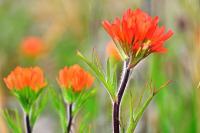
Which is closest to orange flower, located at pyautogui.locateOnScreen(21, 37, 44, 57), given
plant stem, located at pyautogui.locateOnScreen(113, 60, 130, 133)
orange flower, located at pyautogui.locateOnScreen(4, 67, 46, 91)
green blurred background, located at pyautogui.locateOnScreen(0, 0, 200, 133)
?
green blurred background, located at pyautogui.locateOnScreen(0, 0, 200, 133)

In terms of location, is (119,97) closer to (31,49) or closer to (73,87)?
(73,87)

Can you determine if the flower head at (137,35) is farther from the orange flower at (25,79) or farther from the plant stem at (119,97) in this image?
the orange flower at (25,79)

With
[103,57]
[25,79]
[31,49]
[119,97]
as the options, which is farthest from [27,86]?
[31,49]

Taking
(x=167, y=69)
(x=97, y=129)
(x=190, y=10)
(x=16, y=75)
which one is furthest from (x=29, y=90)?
(x=167, y=69)

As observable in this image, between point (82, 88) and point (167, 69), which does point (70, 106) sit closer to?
point (82, 88)

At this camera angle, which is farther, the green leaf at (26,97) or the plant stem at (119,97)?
the green leaf at (26,97)

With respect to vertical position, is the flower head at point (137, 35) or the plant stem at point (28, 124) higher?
the flower head at point (137, 35)

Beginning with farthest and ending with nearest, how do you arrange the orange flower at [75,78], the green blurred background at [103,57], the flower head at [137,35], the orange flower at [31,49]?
the orange flower at [31,49], the green blurred background at [103,57], the orange flower at [75,78], the flower head at [137,35]

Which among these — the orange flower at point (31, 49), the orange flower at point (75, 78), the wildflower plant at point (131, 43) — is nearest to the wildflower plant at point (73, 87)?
the orange flower at point (75, 78)
